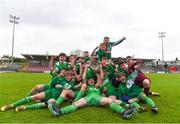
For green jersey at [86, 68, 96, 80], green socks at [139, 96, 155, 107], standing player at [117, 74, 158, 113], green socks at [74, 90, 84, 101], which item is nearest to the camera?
green socks at [139, 96, 155, 107]

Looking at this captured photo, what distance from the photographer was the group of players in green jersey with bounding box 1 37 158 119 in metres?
6.68

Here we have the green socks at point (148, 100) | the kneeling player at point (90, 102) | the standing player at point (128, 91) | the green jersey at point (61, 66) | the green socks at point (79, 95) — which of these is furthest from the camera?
the green jersey at point (61, 66)

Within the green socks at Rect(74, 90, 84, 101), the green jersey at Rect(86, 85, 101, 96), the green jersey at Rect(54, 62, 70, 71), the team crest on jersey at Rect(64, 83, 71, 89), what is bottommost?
the green socks at Rect(74, 90, 84, 101)

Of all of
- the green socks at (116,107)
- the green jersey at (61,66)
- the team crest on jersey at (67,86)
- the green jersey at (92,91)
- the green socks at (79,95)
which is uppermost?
the green jersey at (61,66)

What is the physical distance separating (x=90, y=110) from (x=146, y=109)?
4.72 feet

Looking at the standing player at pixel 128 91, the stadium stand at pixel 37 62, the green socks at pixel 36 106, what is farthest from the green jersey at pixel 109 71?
the stadium stand at pixel 37 62

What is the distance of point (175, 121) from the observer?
583 centimetres

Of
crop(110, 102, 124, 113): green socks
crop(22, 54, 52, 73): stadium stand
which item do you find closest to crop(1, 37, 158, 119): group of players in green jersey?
crop(110, 102, 124, 113): green socks

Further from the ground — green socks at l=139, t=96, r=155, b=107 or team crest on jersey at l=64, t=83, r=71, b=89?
team crest on jersey at l=64, t=83, r=71, b=89

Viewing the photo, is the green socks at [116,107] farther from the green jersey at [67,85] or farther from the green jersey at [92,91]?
the green jersey at [67,85]

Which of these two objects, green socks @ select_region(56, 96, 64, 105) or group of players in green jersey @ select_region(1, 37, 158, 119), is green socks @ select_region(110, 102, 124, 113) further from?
green socks @ select_region(56, 96, 64, 105)

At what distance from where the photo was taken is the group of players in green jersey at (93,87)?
668 cm

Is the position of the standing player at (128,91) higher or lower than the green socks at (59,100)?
higher

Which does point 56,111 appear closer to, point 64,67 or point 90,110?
point 90,110
